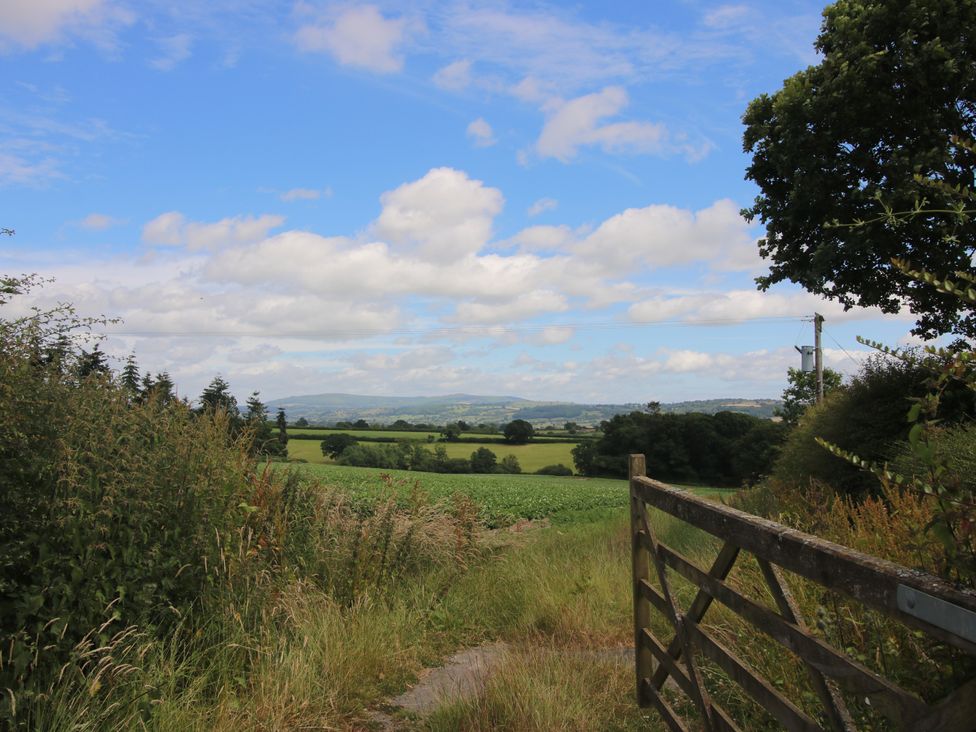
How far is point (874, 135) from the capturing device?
14000 millimetres

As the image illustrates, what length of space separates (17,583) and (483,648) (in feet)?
13.1

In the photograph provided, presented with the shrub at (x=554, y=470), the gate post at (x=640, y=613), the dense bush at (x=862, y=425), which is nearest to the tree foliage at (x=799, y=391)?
the shrub at (x=554, y=470)

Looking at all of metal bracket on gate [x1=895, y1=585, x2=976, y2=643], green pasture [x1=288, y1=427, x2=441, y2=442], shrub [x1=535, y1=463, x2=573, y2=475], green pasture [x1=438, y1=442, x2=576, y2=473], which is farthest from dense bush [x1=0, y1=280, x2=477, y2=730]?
green pasture [x1=438, y1=442, x2=576, y2=473]

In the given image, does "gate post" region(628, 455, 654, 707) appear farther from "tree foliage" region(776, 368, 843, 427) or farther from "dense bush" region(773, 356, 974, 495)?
"tree foliage" region(776, 368, 843, 427)

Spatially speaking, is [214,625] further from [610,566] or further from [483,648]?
[610,566]

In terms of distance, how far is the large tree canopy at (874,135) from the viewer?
41.2ft

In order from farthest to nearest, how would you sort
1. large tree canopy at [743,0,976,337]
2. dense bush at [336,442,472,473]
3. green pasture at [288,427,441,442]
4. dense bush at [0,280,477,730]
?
green pasture at [288,427,441,442] → dense bush at [336,442,472,473] → large tree canopy at [743,0,976,337] → dense bush at [0,280,477,730]

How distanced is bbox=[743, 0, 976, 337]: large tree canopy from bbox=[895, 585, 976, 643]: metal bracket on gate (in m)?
11.6

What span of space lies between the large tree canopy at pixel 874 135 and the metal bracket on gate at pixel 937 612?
38.1 ft

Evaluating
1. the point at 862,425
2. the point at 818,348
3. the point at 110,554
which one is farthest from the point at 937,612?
the point at 818,348

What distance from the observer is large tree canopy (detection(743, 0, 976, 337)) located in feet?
41.2

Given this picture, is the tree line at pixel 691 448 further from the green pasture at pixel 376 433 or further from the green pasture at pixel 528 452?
the green pasture at pixel 376 433

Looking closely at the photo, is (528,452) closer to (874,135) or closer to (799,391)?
(799,391)

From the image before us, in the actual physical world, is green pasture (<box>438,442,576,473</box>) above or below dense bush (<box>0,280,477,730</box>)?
below
